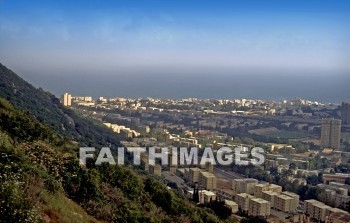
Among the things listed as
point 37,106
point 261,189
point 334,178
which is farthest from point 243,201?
point 37,106

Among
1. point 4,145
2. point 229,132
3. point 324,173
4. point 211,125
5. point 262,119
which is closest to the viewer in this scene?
point 4,145

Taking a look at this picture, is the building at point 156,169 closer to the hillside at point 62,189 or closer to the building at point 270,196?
the building at point 270,196

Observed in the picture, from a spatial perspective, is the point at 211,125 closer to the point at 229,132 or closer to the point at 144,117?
the point at 229,132

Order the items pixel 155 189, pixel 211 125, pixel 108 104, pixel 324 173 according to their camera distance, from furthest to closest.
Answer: pixel 108 104
pixel 211 125
pixel 324 173
pixel 155 189

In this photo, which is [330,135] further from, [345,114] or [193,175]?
[193,175]

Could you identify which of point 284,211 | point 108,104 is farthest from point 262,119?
point 284,211

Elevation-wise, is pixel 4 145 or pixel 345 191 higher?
pixel 4 145

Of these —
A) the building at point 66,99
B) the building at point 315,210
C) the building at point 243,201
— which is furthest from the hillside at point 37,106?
the building at point 66,99

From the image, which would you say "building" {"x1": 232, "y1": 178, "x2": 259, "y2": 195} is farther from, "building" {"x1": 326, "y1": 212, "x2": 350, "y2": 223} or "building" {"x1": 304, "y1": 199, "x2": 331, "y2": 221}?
"building" {"x1": 326, "y1": 212, "x2": 350, "y2": 223}
